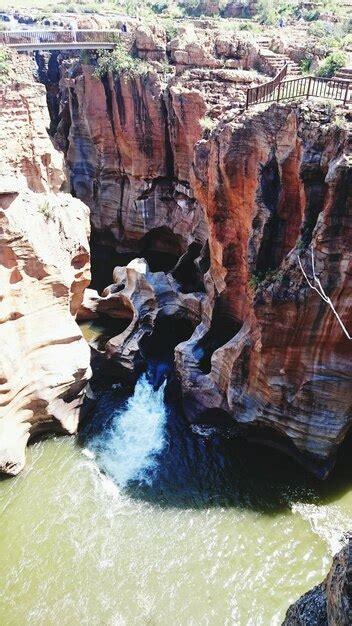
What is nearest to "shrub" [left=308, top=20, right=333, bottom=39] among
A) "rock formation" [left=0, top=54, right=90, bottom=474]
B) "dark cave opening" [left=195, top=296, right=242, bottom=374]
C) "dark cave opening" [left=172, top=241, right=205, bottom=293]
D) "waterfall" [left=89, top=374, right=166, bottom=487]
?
"dark cave opening" [left=172, top=241, right=205, bottom=293]

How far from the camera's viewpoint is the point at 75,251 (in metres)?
16.4

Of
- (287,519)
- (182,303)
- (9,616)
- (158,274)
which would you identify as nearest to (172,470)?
(287,519)

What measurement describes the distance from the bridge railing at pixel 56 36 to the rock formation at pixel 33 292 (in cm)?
1137

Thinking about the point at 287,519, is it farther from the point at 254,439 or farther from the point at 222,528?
the point at 254,439

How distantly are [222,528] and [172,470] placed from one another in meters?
2.36

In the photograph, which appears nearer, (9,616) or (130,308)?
(9,616)

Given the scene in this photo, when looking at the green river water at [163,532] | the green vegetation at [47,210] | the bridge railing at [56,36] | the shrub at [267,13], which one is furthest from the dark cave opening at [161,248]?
the shrub at [267,13]

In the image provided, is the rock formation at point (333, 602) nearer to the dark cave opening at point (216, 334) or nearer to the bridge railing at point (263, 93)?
the dark cave opening at point (216, 334)

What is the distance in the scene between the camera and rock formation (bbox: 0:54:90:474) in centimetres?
1380

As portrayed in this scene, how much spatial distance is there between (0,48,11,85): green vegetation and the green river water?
41.8 ft

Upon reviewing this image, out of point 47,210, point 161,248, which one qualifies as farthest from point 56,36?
point 47,210

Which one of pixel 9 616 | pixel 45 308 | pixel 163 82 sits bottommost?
pixel 9 616

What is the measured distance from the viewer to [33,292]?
47.4 feet

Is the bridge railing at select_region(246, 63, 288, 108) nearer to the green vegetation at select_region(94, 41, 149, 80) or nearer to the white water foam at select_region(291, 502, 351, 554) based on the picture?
the green vegetation at select_region(94, 41, 149, 80)
